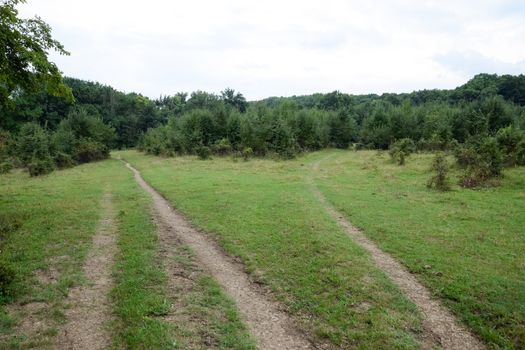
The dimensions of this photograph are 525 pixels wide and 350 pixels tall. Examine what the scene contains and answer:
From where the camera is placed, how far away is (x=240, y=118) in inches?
2689

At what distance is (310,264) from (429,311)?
424cm

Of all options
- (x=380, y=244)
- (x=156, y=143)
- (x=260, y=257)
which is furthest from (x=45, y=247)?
(x=156, y=143)

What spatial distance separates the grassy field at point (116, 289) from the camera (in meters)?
8.22

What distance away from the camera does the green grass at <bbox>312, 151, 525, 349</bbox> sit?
9.53m

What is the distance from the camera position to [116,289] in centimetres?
1049

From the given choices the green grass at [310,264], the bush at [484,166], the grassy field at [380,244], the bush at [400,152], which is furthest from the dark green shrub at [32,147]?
the bush at [484,166]

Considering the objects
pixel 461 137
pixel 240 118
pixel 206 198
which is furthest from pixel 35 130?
pixel 461 137

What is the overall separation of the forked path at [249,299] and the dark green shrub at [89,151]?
53.7 metres

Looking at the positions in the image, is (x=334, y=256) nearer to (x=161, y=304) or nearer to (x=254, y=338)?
(x=254, y=338)

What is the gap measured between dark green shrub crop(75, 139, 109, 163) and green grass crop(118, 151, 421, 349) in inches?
1775

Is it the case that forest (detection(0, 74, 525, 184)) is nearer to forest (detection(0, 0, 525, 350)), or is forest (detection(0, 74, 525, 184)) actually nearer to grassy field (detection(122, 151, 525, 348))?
grassy field (detection(122, 151, 525, 348))

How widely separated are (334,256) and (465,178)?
20.1m

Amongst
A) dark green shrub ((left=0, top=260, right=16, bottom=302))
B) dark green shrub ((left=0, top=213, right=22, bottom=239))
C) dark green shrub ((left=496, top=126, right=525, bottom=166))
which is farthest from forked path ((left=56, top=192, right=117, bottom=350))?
dark green shrub ((left=496, top=126, right=525, bottom=166))

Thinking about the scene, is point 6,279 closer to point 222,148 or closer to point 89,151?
point 222,148
